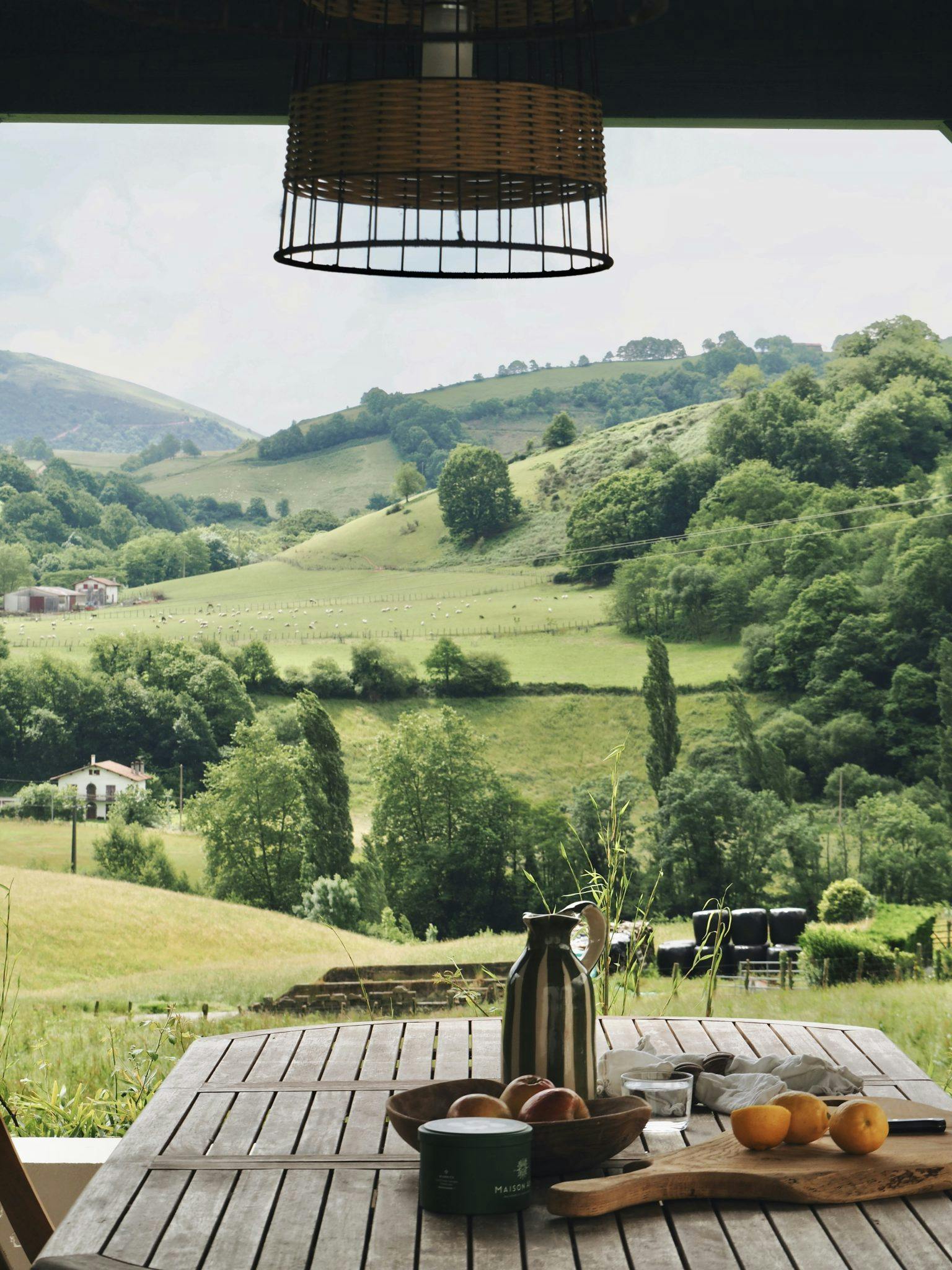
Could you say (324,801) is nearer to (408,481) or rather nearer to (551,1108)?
(408,481)

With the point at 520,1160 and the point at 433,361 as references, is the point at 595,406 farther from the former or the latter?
the point at 520,1160

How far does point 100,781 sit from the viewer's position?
5.76 m

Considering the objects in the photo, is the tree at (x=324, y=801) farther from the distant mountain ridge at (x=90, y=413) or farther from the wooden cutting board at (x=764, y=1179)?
the wooden cutting board at (x=764, y=1179)

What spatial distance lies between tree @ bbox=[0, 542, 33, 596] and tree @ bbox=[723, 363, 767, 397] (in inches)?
124

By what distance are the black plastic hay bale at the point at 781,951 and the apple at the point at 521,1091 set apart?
13.3 feet

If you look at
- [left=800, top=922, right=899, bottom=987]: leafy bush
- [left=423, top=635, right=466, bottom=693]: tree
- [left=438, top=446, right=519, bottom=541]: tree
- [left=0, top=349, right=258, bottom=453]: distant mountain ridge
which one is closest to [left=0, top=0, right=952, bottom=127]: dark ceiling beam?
[left=0, top=349, right=258, bottom=453]: distant mountain ridge

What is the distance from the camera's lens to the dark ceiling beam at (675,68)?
12.1 feet

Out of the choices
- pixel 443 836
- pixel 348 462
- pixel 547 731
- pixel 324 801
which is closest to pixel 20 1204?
pixel 324 801

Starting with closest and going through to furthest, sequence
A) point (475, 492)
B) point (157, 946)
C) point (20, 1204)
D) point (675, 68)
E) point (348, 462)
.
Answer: point (20, 1204) < point (675, 68) < point (157, 946) < point (348, 462) < point (475, 492)

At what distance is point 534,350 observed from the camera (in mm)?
6203

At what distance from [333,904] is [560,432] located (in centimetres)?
231

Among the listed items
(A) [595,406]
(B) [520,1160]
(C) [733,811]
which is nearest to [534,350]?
(A) [595,406]

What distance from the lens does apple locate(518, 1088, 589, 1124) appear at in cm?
156

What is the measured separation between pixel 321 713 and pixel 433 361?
5.44 ft
